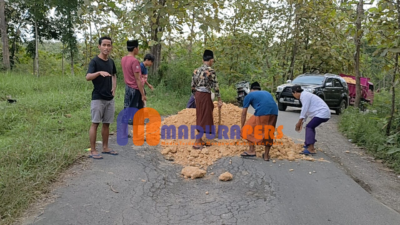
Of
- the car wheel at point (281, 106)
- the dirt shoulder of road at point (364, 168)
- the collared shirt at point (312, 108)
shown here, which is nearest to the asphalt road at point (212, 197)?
the dirt shoulder of road at point (364, 168)

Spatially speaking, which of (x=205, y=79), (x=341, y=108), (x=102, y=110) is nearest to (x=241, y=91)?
(x=341, y=108)

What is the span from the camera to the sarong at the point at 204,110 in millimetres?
5832

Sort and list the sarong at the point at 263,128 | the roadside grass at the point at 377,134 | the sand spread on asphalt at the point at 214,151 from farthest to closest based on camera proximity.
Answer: the roadside grass at the point at 377,134 < the sarong at the point at 263,128 < the sand spread on asphalt at the point at 214,151

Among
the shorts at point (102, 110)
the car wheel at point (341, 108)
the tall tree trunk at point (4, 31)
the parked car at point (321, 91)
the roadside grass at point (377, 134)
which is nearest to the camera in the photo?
the shorts at point (102, 110)

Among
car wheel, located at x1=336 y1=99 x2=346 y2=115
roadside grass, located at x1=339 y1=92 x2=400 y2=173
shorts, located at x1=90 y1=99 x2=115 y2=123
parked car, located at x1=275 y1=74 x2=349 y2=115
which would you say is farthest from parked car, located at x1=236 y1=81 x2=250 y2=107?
shorts, located at x1=90 y1=99 x2=115 y2=123

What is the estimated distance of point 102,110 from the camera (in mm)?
4906

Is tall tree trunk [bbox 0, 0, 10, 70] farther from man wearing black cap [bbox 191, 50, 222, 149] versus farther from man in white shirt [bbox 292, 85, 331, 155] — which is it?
man in white shirt [bbox 292, 85, 331, 155]

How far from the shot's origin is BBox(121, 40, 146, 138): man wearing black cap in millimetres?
5836

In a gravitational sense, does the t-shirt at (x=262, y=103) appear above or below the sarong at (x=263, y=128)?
above

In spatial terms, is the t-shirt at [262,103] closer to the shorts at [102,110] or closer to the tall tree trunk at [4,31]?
the shorts at [102,110]

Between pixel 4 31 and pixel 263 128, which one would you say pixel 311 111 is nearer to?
pixel 263 128

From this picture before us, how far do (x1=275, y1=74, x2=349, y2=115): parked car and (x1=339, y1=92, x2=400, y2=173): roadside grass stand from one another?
2719mm

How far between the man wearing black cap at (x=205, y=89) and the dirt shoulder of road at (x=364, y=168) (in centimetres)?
257

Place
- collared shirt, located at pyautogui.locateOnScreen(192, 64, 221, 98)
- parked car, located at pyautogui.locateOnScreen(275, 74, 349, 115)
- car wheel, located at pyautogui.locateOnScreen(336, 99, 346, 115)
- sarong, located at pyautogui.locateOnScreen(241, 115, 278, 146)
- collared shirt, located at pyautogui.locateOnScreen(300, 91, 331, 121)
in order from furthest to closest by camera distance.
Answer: car wheel, located at pyautogui.locateOnScreen(336, 99, 346, 115)
parked car, located at pyautogui.locateOnScreen(275, 74, 349, 115)
collared shirt, located at pyautogui.locateOnScreen(300, 91, 331, 121)
collared shirt, located at pyautogui.locateOnScreen(192, 64, 221, 98)
sarong, located at pyautogui.locateOnScreen(241, 115, 278, 146)
